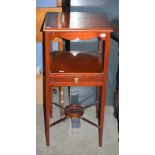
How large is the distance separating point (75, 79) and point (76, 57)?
10.4 inches

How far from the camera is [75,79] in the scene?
5.85 feet

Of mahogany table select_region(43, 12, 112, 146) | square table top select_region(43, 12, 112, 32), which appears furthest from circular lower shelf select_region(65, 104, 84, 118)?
square table top select_region(43, 12, 112, 32)

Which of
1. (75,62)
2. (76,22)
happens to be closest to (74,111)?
(75,62)

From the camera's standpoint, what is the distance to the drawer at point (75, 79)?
5.82 ft

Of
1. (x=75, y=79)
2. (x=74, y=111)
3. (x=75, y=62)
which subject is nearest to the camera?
(x=75, y=79)

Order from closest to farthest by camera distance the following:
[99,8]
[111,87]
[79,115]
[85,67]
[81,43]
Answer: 1. [85,67]
2. [79,115]
3. [111,87]
4. [81,43]
5. [99,8]

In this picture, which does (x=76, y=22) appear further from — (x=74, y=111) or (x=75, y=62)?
(x=74, y=111)

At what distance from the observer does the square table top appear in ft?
5.40

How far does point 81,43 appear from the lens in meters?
3.59

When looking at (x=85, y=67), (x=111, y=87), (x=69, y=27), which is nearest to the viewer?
(x=69, y=27)

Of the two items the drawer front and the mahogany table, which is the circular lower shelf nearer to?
the mahogany table

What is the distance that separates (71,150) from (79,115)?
25 centimetres
